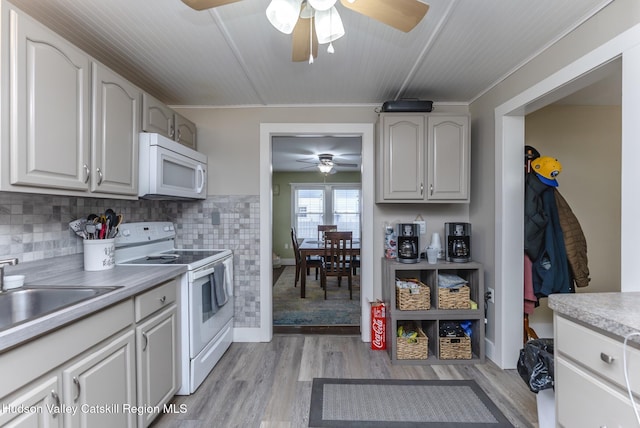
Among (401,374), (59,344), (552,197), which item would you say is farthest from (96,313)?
(552,197)

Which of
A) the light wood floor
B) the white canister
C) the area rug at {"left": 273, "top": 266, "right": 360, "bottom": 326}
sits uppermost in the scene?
the white canister

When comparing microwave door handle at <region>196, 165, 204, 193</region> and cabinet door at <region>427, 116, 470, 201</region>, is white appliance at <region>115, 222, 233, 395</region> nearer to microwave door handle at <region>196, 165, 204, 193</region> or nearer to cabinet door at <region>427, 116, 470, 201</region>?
microwave door handle at <region>196, 165, 204, 193</region>

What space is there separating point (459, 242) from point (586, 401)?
5.09ft

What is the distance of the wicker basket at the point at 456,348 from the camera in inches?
92.8

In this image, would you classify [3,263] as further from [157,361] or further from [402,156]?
[402,156]

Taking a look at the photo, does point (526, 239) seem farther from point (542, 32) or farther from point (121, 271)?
point (121, 271)

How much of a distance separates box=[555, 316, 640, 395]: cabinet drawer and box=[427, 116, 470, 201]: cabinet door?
144cm

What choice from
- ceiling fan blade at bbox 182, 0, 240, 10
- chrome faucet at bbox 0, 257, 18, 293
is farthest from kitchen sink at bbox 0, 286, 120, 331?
ceiling fan blade at bbox 182, 0, 240, 10

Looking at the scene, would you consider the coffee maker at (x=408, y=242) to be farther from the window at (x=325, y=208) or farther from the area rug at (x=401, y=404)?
the window at (x=325, y=208)

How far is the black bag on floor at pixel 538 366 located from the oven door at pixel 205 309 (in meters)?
1.97

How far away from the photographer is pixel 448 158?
2.45 metres

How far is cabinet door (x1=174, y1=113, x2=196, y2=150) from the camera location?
243cm

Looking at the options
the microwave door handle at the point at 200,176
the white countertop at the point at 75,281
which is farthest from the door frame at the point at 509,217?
the microwave door handle at the point at 200,176

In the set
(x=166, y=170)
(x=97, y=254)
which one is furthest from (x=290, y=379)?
(x=166, y=170)
